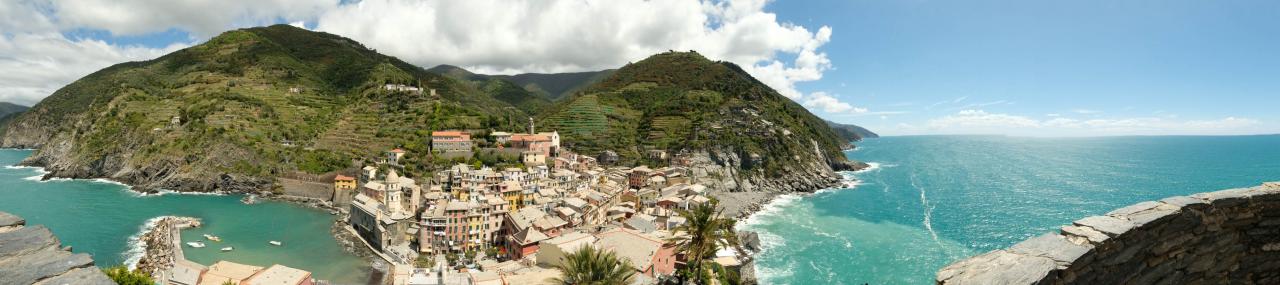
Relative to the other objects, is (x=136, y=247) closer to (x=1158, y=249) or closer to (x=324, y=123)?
(x=324, y=123)

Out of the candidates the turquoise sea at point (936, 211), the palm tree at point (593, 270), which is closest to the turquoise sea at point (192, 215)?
the palm tree at point (593, 270)

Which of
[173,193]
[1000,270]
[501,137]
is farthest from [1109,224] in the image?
[173,193]

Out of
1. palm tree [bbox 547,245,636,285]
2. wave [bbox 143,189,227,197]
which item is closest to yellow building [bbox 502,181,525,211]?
palm tree [bbox 547,245,636,285]

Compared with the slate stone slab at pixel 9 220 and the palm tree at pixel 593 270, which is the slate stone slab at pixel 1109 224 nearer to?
the slate stone slab at pixel 9 220

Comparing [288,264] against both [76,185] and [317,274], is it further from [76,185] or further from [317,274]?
[76,185]

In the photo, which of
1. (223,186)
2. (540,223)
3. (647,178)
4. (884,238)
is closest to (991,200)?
(884,238)

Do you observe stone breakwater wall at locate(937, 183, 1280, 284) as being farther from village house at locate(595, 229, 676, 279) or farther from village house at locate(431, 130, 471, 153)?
village house at locate(431, 130, 471, 153)
